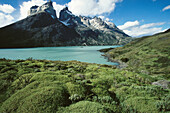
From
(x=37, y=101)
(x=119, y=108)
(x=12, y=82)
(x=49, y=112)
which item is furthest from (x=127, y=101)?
(x=12, y=82)

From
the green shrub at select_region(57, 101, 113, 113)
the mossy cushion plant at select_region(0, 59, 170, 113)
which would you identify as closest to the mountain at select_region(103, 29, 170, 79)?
the mossy cushion plant at select_region(0, 59, 170, 113)

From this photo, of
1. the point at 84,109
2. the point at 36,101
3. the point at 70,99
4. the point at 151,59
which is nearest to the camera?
the point at 84,109

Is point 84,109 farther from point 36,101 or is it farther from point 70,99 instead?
point 36,101

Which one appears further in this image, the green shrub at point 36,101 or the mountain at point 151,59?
the mountain at point 151,59

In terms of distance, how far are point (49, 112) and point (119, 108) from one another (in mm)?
5008

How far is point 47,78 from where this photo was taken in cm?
915

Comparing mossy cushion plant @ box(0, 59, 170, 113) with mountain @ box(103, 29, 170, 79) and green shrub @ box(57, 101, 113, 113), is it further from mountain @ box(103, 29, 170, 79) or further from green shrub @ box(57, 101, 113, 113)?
mountain @ box(103, 29, 170, 79)

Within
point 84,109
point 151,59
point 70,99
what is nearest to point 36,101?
point 70,99

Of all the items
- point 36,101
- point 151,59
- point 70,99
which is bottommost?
point 151,59

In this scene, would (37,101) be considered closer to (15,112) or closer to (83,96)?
(15,112)

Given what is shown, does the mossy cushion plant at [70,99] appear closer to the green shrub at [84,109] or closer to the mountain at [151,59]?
the green shrub at [84,109]

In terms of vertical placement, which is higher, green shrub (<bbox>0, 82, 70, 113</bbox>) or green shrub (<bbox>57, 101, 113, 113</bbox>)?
green shrub (<bbox>0, 82, 70, 113</bbox>)

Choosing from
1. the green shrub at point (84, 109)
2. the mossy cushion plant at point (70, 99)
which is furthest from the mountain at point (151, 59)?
the green shrub at point (84, 109)

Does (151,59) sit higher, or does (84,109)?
(84,109)
